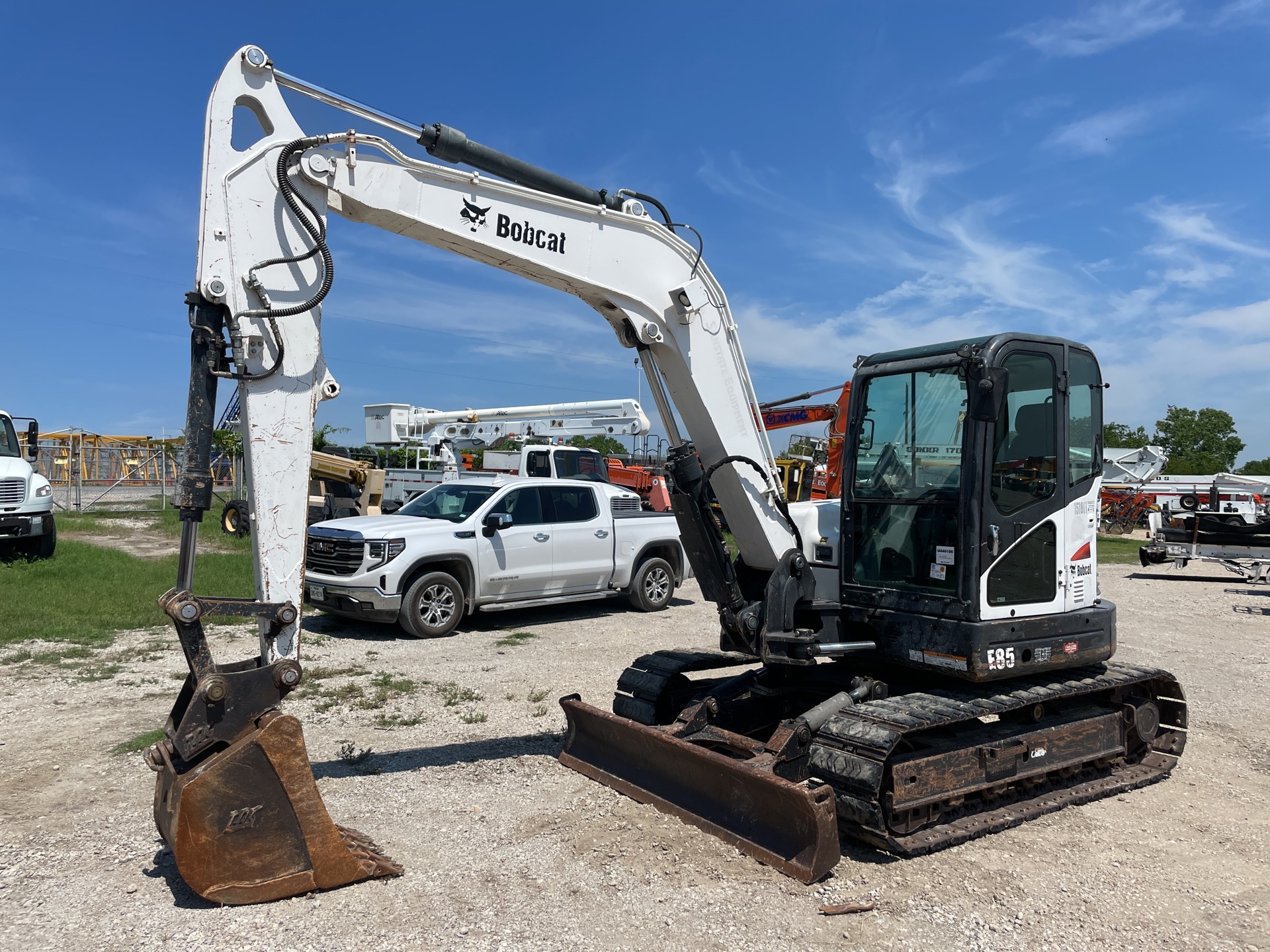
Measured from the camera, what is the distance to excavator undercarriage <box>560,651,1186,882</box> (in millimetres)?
4953

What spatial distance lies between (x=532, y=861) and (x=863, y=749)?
1.87 metres

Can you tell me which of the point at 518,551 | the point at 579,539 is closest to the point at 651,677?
the point at 518,551

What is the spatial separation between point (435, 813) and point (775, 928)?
2.21 m

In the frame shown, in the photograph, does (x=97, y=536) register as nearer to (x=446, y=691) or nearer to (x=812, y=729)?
(x=446, y=691)

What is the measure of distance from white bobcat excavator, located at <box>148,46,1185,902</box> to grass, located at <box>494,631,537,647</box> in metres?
4.22

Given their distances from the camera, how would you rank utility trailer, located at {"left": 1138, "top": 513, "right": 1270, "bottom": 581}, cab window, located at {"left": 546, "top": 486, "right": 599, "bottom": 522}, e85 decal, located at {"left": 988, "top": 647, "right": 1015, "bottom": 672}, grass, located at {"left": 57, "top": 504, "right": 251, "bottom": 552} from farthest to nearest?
grass, located at {"left": 57, "top": 504, "right": 251, "bottom": 552}, utility trailer, located at {"left": 1138, "top": 513, "right": 1270, "bottom": 581}, cab window, located at {"left": 546, "top": 486, "right": 599, "bottom": 522}, e85 decal, located at {"left": 988, "top": 647, "right": 1015, "bottom": 672}

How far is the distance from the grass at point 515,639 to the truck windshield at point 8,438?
1091 cm

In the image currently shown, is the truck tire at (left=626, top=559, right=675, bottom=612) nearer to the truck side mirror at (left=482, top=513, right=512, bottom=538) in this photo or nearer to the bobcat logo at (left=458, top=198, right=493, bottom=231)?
the truck side mirror at (left=482, top=513, right=512, bottom=538)

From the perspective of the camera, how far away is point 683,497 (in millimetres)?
5863

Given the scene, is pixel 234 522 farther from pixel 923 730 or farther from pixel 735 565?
pixel 923 730

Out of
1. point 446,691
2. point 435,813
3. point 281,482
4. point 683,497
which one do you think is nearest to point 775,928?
point 435,813

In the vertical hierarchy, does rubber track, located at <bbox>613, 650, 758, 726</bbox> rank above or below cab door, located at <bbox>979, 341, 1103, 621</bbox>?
below

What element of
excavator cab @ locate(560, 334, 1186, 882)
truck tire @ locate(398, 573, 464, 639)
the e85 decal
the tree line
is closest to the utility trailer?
excavator cab @ locate(560, 334, 1186, 882)

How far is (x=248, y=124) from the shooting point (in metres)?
4.61
